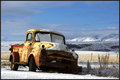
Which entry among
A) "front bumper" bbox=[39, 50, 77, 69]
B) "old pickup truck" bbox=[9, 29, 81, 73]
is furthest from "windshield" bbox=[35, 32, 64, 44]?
"front bumper" bbox=[39, 50, 77, 69]

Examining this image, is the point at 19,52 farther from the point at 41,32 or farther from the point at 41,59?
the point at 41,59

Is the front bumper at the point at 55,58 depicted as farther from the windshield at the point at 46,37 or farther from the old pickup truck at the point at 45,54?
the windshield at the point at 46,37

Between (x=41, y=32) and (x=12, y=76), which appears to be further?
(x=41, y=32)

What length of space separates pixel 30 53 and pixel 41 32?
1.31 meters

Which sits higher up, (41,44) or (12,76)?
(41,44)

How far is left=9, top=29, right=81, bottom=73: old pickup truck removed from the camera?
474 inches

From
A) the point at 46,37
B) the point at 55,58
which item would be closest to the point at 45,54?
the point at 55,58

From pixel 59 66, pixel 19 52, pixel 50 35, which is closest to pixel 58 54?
pixel 59 66

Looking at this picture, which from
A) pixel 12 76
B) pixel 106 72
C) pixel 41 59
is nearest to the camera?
pixel 12 76

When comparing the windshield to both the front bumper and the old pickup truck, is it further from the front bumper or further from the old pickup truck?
the front bumper

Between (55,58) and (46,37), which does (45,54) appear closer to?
Result: (55,58)

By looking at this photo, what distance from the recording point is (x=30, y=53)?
12.7 metres

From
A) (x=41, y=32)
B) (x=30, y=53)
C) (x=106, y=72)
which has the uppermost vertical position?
(x=41, y=32)

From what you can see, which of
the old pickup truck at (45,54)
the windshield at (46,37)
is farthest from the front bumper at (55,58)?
the windshield at (46,37)
